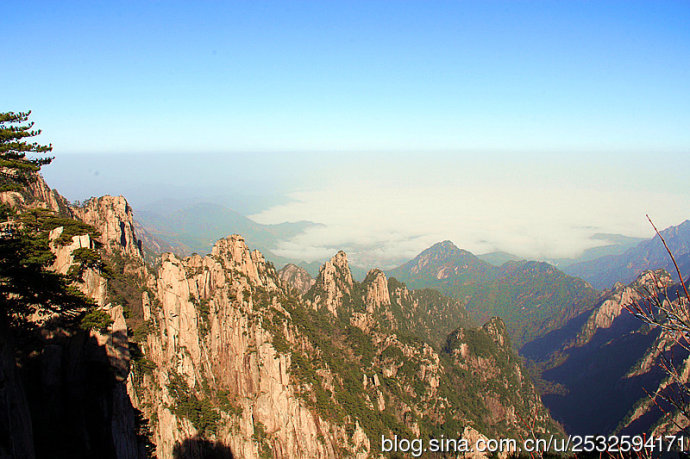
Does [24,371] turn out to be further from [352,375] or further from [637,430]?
[637,430]

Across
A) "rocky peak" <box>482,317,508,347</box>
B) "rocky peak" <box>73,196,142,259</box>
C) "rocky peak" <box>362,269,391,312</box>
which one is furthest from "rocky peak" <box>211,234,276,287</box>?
"rocky peak" <box>482,317,508,347</box>

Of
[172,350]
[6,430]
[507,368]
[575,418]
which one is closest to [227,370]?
[172,350]

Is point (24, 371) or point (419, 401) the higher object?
point (24, 371)

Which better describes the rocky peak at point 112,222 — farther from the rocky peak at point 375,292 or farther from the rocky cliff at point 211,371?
the rocky peak at point 375,292

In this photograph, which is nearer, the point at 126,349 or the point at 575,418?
the point at 126,349

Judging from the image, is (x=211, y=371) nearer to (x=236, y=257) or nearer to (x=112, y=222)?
(x=236, y=257)

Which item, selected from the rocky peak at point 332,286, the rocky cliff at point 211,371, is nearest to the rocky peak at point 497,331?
the rocky cliff at point 211,371

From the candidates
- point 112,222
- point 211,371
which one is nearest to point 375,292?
point 211,371
